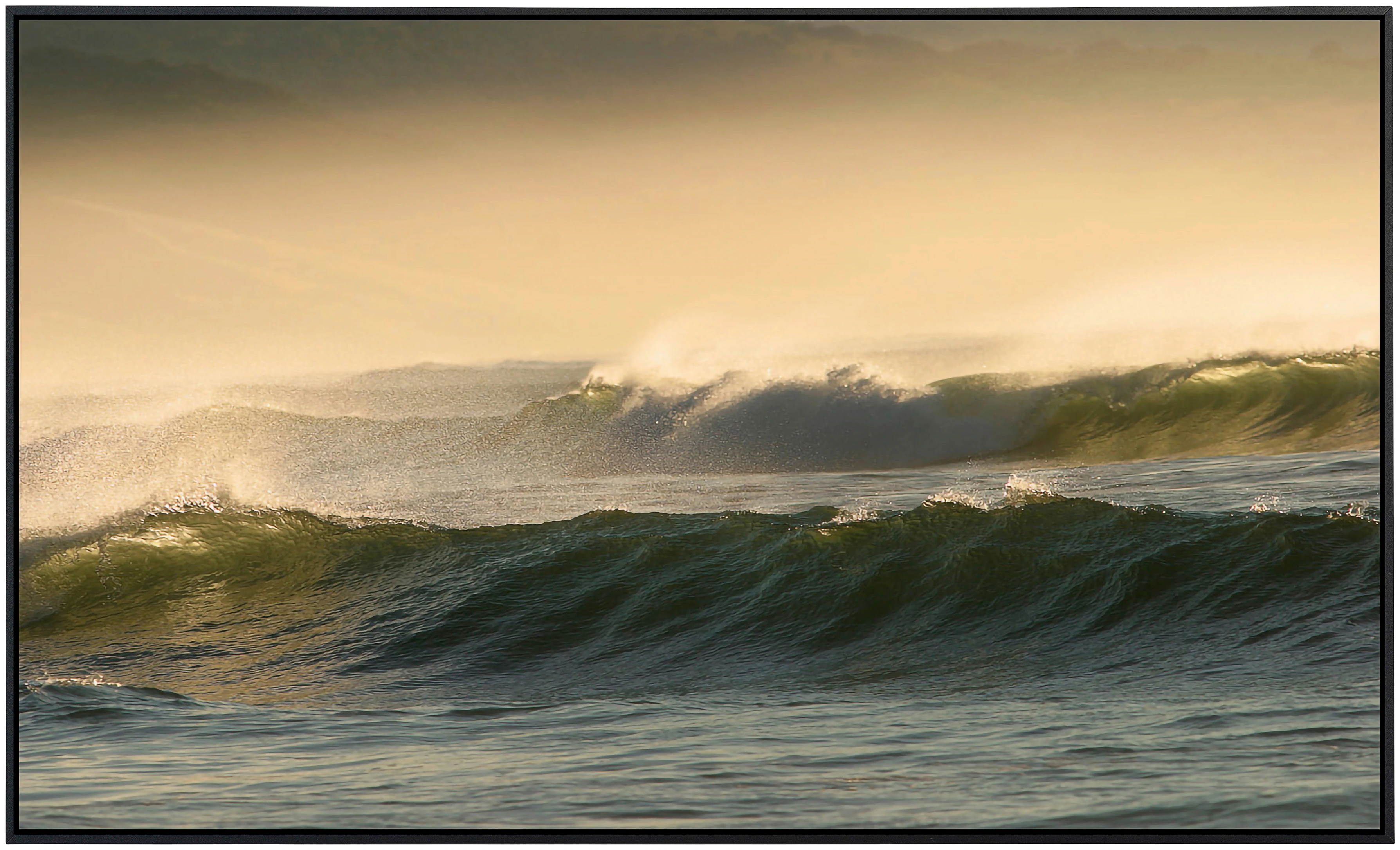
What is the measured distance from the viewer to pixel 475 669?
4258 millimetres

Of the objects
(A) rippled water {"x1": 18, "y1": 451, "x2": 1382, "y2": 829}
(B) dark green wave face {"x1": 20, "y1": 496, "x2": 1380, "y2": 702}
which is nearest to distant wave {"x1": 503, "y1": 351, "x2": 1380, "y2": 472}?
(A) rippled water {"x1": 18, "y1": 451, "x2": 1382, "y2": 829}

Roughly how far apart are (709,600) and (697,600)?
6cm

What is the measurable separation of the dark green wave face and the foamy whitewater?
0.02 meters

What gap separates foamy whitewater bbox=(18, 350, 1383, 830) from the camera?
2676 mm

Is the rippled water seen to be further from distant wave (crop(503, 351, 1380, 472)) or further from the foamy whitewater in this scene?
distant wave (crop(503, 351, 1380, 472))

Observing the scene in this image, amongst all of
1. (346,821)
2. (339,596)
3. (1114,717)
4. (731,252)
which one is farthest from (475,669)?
(1114,717)

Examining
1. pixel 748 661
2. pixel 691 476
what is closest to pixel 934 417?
pixel 691 476

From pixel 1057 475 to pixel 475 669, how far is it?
11.5ft

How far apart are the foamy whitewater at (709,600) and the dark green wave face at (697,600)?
0.07ft

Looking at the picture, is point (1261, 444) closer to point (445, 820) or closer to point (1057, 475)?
point (1057, 475)


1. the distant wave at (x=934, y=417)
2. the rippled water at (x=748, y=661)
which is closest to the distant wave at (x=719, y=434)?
the distant wave at (x=934, y=417)

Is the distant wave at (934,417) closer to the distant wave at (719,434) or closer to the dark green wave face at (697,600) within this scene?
the distant wave at (719,434)

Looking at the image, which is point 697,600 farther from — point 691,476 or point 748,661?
point 691,476

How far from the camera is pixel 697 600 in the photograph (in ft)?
15.8
